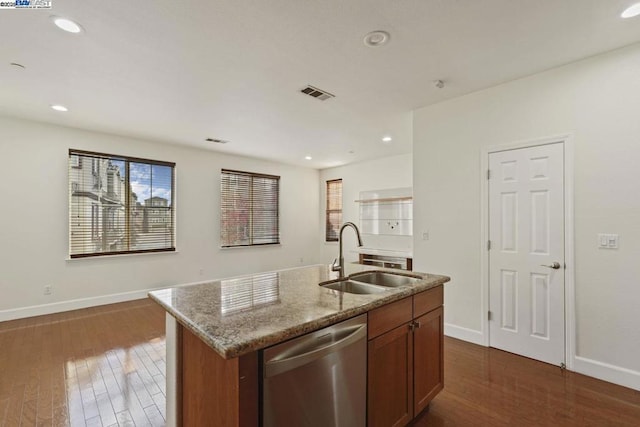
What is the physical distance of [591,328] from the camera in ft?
8.13

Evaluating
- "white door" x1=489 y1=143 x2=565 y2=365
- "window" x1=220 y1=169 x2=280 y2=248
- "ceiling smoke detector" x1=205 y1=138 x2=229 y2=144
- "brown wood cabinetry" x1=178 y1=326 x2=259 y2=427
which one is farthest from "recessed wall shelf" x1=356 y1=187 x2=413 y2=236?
"brown wood cabinetry" x1=178 y1=326 x2=259 y2=427

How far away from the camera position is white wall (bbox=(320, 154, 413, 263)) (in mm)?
5844

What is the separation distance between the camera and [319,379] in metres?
1.27

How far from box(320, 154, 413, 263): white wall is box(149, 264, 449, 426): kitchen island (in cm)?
383

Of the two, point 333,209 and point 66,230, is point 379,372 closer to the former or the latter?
point 66,230

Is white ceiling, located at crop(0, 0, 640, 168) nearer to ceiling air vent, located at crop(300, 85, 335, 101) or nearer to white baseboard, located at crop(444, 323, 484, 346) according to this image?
ceiling air vent, located at crop(300, 85, 335, 101)

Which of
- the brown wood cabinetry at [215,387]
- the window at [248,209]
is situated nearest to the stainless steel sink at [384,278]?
the brown wood cabinetry at [215,387]

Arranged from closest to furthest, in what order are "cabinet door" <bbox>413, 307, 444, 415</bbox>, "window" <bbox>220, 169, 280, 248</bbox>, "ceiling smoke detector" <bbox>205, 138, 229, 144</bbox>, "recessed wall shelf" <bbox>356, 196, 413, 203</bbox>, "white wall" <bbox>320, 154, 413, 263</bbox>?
"cabinet door" <bbox>413, 307, 444, 415</bbox> < "ceiling smoke detector" <bbox>205, 138, 229, 144</bbox> < "recessed wall shelf" <bbox>356, 196, 413, 203</bbox> < "white wall" <bbox>320, 154, 413, 263</bbox> < "window" <bbox>220, 169, 280, 248</bbox>

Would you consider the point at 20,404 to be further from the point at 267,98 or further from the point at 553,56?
the point at 553,56

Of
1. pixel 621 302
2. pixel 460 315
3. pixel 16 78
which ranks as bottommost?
pixel 460 315

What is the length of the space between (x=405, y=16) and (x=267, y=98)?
1753 millimetres

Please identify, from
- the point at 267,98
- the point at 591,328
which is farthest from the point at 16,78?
the point at 591,328

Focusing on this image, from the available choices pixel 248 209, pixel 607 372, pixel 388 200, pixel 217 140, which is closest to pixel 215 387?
pixel 607 372

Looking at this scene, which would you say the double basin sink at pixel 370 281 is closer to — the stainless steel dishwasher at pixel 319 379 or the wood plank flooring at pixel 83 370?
the stainless steel dishwasher at pixel 319 379
